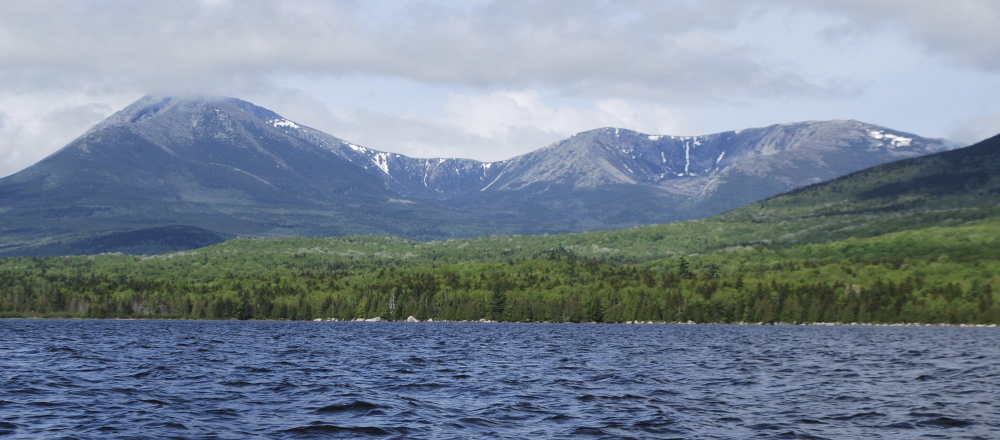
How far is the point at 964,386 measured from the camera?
63312mm

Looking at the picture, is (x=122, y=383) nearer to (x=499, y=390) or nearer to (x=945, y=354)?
(x=499, y=390)

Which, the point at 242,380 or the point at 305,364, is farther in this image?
the point at 305,364

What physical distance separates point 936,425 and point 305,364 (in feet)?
171

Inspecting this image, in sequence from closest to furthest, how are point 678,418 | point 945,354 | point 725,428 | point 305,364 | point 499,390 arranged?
point 725,428, point 678,418, point 499,390, point 305,364, point 945,354

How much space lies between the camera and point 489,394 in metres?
58.1

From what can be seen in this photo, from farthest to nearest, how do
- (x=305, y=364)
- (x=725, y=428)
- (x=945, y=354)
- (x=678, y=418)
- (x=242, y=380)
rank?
(x=945, y=354) < (x=305, y=364) < (x=242, y=380) < (x=678, y=418) < (x=725, y=428)

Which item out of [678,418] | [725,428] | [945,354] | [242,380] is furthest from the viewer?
[945,354]

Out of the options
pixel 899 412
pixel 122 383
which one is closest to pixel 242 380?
pixel 122 383

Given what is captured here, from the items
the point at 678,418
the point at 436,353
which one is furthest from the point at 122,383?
the point at 436,353

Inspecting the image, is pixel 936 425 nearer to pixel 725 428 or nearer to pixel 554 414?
pixel 725 428

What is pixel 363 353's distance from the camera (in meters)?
100

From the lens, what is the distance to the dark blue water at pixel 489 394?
4344cm

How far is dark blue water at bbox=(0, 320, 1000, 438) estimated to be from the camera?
143ft

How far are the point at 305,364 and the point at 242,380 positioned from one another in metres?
16.0
